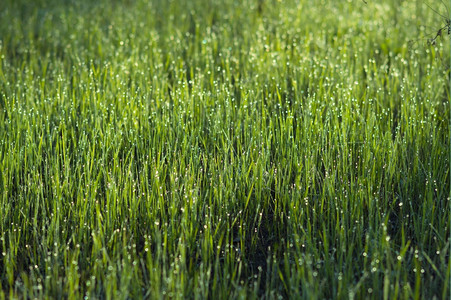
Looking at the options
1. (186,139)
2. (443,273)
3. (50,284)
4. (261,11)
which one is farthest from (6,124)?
(261,11)

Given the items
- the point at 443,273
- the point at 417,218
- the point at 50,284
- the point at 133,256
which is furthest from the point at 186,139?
the point at 443,273

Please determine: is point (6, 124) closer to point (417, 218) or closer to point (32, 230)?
Result: point (32, 230)

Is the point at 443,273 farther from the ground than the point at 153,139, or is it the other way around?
the point at 153,139

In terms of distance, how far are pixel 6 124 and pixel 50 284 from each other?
4.74ft

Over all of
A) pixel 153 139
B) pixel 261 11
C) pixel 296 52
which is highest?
pixel 261 11

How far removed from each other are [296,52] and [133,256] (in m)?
2.61

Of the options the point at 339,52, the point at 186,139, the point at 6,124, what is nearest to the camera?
the point at 186,139

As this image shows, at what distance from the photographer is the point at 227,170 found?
272 cm

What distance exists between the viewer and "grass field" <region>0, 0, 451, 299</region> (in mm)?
2209

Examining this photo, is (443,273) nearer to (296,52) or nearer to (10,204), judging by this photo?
(10,204)

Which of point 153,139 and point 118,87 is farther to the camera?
point 118,87

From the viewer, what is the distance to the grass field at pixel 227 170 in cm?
221

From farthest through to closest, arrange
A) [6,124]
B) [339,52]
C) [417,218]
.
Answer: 1. [339,52]
2. [6,124]
3. [417,218]

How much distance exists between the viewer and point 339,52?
432cm
